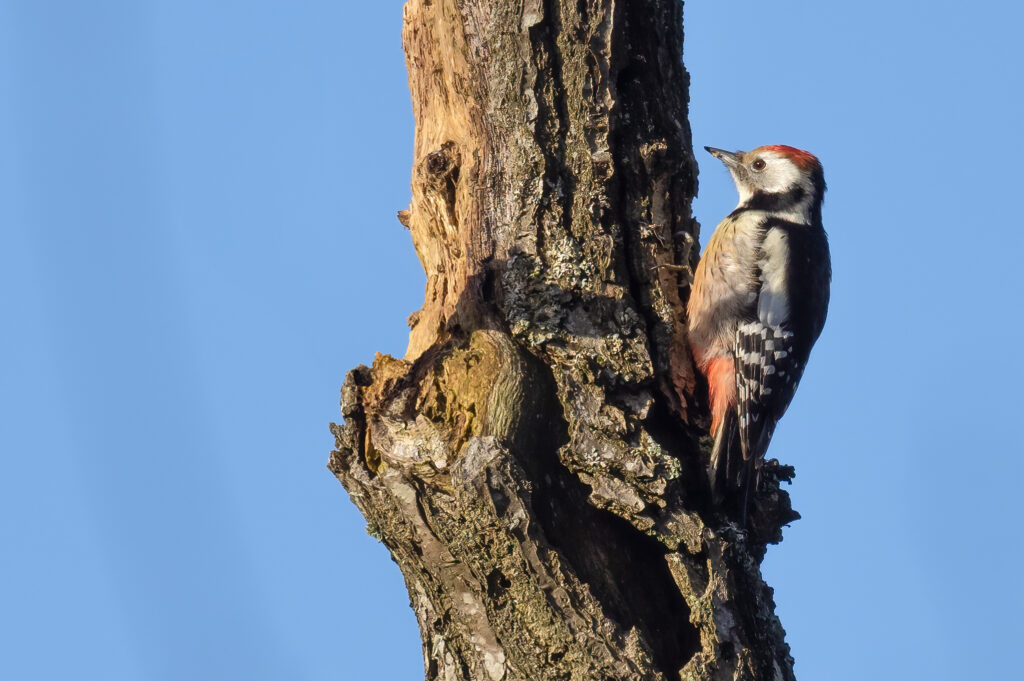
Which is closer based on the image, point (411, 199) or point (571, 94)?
point (571, 94)

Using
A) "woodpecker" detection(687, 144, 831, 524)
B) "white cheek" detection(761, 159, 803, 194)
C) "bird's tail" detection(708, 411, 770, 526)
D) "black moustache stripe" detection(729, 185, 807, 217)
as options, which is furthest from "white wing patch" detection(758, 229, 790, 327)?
"bird's tail" detection(708, 411, 770, 526)

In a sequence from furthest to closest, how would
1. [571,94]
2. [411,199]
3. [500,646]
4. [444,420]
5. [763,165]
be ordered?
[763,165]
[411,199]
[571,94]
[444,420]
[500,646]

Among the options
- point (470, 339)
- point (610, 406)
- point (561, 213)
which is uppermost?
point (561, 213)

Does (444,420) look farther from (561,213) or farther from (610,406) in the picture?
(561,213)

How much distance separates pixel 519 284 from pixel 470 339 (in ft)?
0.68

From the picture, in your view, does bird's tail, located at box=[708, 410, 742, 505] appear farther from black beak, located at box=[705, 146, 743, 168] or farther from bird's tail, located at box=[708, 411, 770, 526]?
black beak, located at box=[705, 146, 743, 168]

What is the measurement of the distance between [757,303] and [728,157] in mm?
1142

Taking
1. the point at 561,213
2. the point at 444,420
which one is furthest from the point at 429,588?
the point at 561,213

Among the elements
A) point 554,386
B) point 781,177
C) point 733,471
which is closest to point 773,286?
point 781,177

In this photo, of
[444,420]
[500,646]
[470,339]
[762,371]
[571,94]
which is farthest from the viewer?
[762,371]

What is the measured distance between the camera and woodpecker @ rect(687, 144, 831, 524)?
3230 millimetres

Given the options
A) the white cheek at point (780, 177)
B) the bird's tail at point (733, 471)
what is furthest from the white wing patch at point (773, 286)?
the bird's tail at point (733, 471)

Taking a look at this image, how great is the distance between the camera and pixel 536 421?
2693mm

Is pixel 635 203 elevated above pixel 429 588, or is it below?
above
